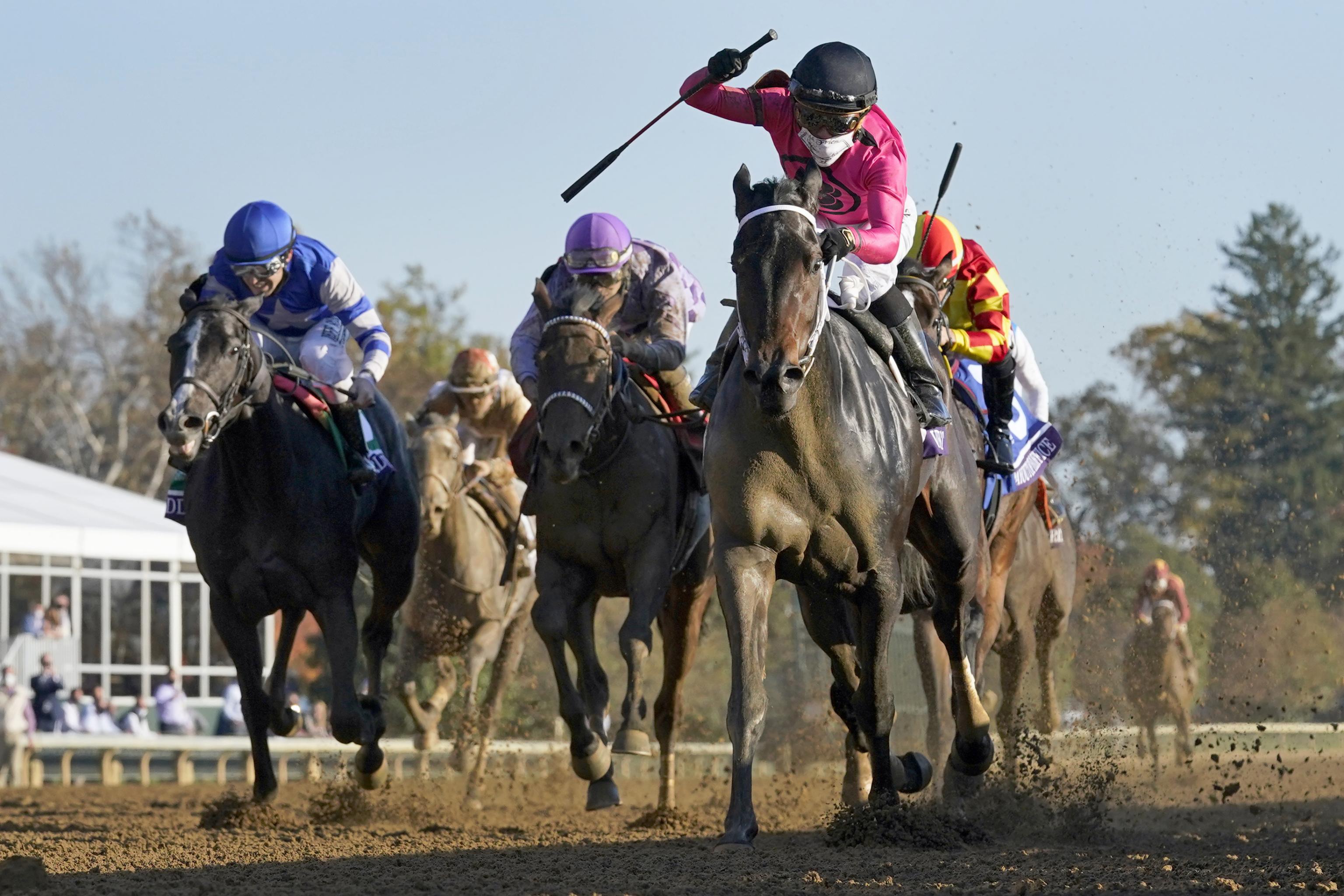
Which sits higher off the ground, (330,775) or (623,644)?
(623,644)

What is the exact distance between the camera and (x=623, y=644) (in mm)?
8625

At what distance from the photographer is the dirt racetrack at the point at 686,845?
587 cm

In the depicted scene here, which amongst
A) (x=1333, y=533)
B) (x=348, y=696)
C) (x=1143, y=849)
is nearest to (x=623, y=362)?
(x=348, y=696)

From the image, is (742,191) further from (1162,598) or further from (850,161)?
(1162,598)

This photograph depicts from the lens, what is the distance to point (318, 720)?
23.4 metres

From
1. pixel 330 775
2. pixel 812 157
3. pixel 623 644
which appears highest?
pixel 812 157

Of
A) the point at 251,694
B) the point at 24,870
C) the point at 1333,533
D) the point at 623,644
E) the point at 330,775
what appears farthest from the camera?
the point at 1333,533

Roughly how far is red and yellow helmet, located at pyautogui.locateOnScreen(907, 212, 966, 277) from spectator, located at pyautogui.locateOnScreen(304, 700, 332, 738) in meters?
13.9

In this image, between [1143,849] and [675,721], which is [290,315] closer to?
[675,721]

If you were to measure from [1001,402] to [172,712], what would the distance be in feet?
43.4

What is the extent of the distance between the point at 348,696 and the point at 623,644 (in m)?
1.41

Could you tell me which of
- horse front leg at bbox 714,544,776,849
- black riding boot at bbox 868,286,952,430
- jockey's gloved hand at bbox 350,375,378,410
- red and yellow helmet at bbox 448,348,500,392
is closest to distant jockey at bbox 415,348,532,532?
red and yellow helmet at bbox 448,348,500,392

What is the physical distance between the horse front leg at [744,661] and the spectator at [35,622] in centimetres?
1514

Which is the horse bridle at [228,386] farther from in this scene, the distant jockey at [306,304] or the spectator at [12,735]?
the spectator at [12,735]
